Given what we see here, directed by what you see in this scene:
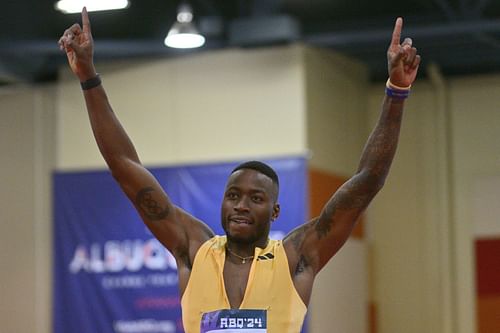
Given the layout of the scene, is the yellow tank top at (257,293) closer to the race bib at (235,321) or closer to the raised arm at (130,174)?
the race bib at (235,321)

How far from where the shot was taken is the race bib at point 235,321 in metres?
3.62

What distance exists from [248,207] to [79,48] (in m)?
0.83

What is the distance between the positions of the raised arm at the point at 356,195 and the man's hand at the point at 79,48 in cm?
96

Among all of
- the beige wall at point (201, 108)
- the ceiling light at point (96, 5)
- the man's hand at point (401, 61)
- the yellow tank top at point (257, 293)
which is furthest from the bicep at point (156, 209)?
the beige wall at point (201, 108)

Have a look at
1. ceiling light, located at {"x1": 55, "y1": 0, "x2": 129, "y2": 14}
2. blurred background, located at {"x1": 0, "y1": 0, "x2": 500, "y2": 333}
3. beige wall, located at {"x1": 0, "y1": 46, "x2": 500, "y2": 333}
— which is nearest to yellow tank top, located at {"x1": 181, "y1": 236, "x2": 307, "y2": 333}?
ceiling light, located at {"x1": 55, "y1": 0, "x2": 129, "y2": 14}

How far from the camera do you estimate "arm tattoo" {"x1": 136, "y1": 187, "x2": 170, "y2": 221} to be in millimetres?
3889

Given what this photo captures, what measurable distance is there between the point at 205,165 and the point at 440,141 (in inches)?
128

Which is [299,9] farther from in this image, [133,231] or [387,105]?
[387,105]

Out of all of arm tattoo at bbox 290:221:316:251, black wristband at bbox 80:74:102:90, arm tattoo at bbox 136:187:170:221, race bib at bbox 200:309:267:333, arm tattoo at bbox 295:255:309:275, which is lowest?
race bib at bbox 200:309:267:333

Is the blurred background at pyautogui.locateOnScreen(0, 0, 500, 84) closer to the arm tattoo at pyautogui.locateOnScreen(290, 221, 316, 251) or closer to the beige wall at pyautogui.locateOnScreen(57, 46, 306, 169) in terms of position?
the beige wall at pyautogui.locateOnScreen(57, 46, 306, 169)

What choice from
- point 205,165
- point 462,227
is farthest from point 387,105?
point 462,227

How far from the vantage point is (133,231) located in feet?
37.1

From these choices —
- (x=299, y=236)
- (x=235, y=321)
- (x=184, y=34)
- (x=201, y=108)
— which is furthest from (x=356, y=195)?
(x=201, y=108)

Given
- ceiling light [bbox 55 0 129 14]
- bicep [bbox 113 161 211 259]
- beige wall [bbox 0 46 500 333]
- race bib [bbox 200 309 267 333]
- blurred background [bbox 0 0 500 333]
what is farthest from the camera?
beige wall [bbox 0 46 500 333]
